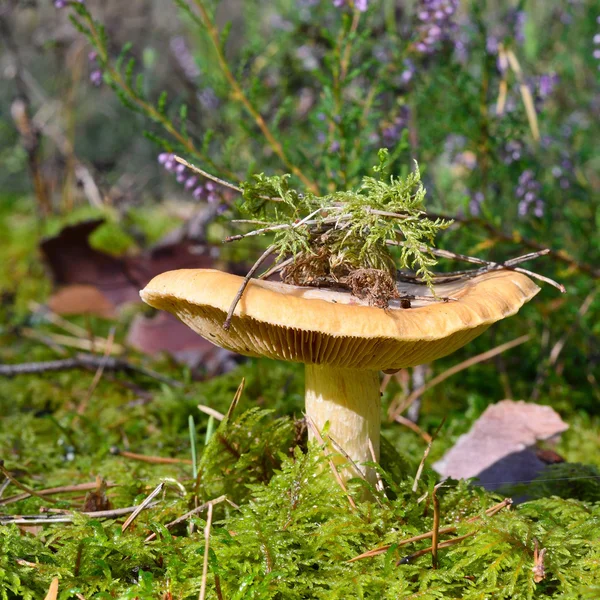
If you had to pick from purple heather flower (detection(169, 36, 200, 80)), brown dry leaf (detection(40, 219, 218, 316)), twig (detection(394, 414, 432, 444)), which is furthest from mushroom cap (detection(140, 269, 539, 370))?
purple heather flower (detection(169, 36, 200, 80))

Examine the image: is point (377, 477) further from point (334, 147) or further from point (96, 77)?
point (96, 77)

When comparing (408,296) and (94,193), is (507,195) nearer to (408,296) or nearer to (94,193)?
(408,296)

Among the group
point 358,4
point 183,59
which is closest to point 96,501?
point 358,4

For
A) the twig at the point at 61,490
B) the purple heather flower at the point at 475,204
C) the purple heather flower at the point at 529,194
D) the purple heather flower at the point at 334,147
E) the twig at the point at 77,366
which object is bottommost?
the twig at the point at 77,366

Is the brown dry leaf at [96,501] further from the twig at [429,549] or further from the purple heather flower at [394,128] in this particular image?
the purple heather flower at [394,128]

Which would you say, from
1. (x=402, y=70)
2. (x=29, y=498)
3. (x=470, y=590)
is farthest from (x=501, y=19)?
(x=29, y=498)

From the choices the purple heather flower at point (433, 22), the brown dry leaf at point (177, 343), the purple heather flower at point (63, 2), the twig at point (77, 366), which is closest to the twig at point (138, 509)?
the twig at point (77, 366)

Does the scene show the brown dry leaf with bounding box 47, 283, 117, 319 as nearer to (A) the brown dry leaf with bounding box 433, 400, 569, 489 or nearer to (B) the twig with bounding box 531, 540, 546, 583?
(A) the brown dry leaf with bounding box 433, 400, 569, 489
